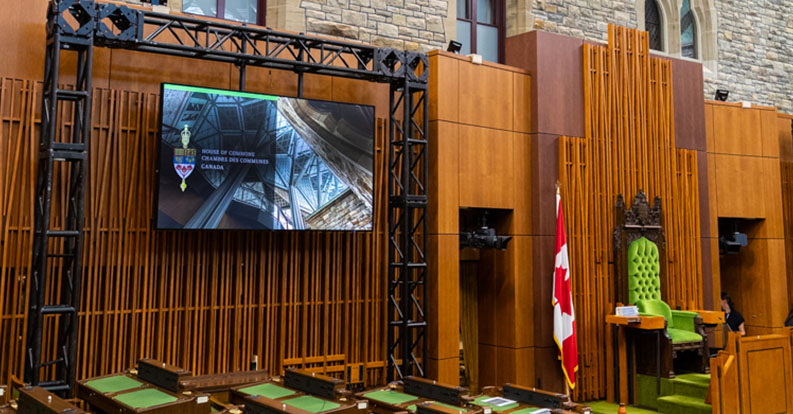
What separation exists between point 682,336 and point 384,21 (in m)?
5.11

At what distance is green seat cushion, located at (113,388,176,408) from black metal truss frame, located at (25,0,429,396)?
3.66 ft

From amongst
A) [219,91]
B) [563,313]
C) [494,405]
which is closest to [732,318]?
[563,313]

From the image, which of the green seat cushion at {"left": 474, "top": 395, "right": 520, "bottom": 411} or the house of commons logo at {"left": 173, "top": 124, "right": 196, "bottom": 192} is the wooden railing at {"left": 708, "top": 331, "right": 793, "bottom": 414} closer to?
the green seat cushion at {"left": 474, "top": 395, "right": 520, "bottom": 411}

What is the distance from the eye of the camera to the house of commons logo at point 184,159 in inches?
243

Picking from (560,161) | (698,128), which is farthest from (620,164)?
(698,128)

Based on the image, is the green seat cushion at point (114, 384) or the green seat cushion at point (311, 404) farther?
the green seat cushion at point (114, 384)

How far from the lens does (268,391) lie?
5.32 m

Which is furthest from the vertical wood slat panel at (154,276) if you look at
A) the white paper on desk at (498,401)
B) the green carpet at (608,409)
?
the green carpet at (608,409)

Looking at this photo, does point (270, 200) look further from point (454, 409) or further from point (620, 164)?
point (620, 164)

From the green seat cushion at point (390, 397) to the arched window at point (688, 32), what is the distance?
888 centimetres

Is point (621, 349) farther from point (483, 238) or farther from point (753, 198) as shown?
point (753, 198)

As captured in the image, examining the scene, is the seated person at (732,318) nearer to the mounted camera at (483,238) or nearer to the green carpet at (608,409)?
the green carpet at (608,409)

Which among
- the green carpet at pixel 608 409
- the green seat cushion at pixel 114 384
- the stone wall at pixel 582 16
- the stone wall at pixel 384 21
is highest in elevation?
the stone wall at pixel 582 16

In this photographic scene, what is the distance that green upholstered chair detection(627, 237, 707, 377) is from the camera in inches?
314
